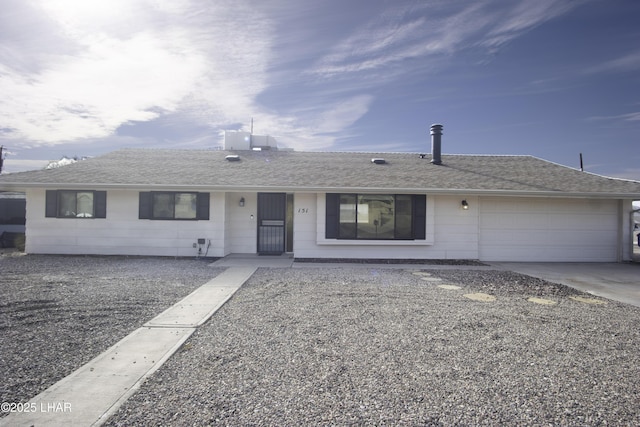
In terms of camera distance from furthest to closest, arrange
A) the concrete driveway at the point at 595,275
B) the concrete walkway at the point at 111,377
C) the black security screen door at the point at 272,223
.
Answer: the black security screen door at the point at 272,223
the concrete driveway at the point at 595,275
the concrete walkway at the point at 111,377

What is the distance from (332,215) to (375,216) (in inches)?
54.1

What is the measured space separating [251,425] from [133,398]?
109 centimetres

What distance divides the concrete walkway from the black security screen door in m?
5.99

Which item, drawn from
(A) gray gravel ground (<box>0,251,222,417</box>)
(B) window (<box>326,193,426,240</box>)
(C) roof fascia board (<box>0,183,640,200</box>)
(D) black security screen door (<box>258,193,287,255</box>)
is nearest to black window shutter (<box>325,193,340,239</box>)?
(B) window (<box>326,193,426,240</box>)

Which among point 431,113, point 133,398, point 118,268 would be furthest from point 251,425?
point 431,113

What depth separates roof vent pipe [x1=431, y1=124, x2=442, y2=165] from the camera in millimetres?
13016

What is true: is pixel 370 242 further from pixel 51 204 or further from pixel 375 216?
pixel 51 204

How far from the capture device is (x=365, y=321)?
4.84m

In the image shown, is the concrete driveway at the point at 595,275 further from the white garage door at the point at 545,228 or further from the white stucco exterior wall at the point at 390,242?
the white stucco exterior wall at the point at 390,242

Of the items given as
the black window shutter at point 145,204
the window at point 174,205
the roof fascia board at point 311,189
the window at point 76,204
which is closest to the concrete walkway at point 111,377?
the roof fascia board at point 311,189

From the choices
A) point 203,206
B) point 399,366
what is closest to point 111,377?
point 399,366

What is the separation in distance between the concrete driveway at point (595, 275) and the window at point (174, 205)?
9366 millimetres

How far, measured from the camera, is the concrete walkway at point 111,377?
2475mm

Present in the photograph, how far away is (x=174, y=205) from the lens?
34.3 feet
